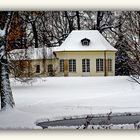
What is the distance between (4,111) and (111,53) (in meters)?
1.14

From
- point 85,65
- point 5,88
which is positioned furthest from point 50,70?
point 5,88

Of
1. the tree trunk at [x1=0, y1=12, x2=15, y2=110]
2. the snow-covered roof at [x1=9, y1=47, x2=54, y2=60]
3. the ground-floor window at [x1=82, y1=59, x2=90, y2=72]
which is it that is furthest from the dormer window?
the tree trunk at [x1=0, y1=12, x2=15, y2=110]

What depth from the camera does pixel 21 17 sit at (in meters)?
93.4

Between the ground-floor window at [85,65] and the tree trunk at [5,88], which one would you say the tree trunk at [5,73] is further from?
the ground-floor window at [85,65]

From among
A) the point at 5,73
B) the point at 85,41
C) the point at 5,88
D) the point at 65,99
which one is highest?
the point at 85,41

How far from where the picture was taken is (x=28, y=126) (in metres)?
93.4

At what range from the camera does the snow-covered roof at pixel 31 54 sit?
93.4m

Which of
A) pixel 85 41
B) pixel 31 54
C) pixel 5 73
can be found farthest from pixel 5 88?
pixel 85 41

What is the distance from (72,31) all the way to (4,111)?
985 millimetres

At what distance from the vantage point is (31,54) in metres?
93.4

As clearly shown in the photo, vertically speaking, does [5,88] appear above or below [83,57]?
below

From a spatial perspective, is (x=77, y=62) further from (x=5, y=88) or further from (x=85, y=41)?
(x=5, y=88)

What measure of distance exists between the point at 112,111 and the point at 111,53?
54cm

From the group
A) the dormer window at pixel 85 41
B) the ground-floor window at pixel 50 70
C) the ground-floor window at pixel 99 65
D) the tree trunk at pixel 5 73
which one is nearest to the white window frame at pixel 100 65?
the ground-floor window at pixel 99 65
